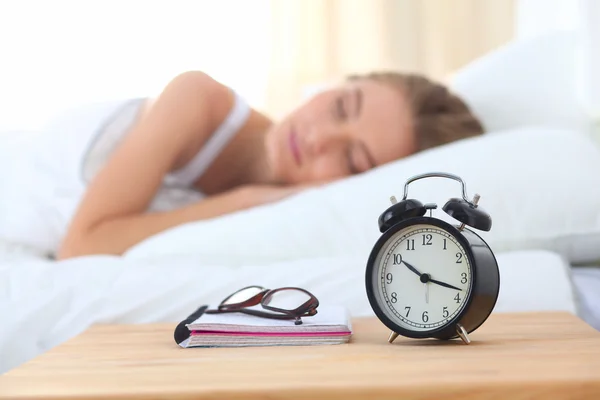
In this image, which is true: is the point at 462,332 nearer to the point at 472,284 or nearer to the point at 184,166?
the point at 472,284

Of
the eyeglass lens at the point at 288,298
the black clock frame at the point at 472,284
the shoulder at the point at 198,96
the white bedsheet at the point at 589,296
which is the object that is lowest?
the white bedsheet at the point at 589,296

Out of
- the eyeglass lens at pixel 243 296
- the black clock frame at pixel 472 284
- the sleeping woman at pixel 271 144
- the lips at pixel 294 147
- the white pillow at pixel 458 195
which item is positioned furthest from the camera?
the lips at pixel 294 147

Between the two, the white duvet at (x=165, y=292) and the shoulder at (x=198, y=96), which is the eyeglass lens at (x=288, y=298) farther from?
the shoulder at (x=198, y=96)

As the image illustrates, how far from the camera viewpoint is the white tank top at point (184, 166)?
5.37ft

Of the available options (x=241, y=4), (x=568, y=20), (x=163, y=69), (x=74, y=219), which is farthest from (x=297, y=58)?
(x=74, y=219)

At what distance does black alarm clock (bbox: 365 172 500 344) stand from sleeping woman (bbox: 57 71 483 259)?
793 mm

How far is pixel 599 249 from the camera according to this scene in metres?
1.06

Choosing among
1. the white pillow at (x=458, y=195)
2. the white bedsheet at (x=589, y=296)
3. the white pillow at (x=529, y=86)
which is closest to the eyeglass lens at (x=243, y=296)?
the white pillow at (x=458, y=195)

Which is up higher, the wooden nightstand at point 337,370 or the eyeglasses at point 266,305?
the wooden nightstand at point 337,370

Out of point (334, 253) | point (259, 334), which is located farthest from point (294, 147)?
point (259, 334)

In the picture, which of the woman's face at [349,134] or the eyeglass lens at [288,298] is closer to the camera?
the eyeglass lens at [288,298]

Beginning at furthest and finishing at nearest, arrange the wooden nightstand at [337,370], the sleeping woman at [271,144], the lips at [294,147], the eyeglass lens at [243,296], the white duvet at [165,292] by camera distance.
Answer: the lips at [294,147], the sleeping woman at [271,144], the white duvet at [165,292], the eyeglass lens at [243,296], the wooden nightstand at [337,370]

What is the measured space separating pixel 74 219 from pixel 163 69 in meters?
1.14

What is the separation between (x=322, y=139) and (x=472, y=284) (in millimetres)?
908
